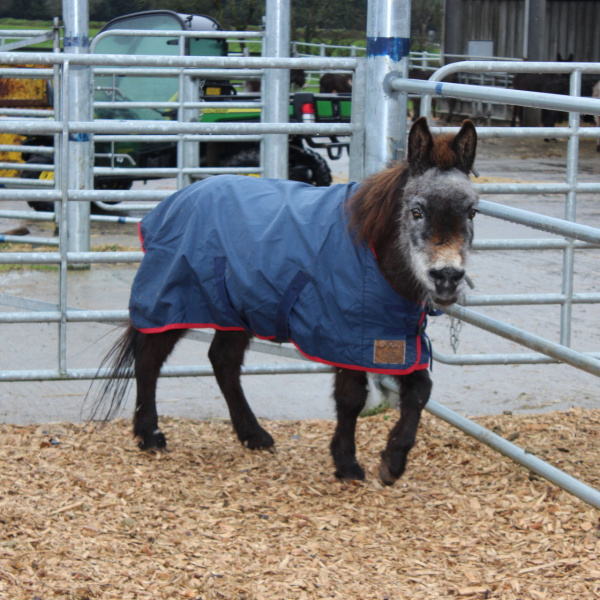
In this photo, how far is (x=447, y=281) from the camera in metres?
2.92

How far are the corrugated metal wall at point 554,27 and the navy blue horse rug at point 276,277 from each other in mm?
19387

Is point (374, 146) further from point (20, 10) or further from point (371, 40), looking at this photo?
point (20, 10)

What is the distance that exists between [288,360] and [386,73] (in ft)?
→ 6.79

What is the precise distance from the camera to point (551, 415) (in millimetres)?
4328

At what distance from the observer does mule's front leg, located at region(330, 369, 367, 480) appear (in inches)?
135

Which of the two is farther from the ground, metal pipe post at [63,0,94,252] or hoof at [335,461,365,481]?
metal pipe post at [63,0,94,252]

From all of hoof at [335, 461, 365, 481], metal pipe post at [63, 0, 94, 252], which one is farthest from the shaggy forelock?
metal pipe post at [63, 0, 94, 252]

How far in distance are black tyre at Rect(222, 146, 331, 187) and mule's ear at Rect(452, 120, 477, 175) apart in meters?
6.42

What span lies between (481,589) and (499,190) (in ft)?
6.25

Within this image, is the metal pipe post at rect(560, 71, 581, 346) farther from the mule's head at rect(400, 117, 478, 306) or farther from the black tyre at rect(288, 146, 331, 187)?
the black tyre at rect(288, 146, 331, 187)

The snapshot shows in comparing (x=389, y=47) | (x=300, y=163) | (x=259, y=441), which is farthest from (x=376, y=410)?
(x=300, y=163)

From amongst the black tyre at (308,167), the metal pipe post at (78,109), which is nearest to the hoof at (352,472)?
the metal pipe post at (78,109)

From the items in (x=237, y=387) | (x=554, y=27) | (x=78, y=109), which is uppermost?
(x=554, y=27)

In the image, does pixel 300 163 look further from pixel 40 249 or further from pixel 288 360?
pixel 288 360
